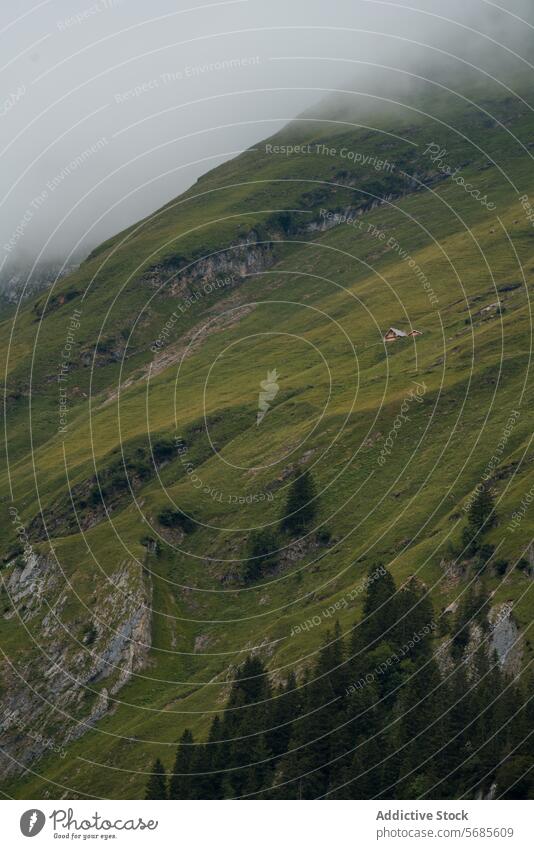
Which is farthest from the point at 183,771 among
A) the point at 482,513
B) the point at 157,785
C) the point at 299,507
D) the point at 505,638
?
the point at 299,507

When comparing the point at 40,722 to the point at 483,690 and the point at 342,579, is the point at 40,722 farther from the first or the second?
the point at 483,690

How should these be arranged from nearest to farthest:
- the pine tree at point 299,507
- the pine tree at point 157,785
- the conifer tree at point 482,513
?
the pine tree at point 157,785
the conifer tree at point 482,513
the pine tree at point 299,507

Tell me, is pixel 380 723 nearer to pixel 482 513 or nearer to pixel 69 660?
pixel 482 513

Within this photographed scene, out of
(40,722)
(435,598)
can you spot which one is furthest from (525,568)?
(40,722)

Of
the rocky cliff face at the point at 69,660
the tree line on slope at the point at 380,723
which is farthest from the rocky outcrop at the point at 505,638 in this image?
the rocky cliff face at the point at 69,660

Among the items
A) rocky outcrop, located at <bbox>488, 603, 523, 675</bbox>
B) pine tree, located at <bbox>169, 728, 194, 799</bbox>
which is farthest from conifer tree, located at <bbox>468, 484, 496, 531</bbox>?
pine tree, located at <bbox>169, 728, 194, 799</bbox>

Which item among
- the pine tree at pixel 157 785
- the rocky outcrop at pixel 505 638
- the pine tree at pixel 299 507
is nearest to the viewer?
the rocky outcrop at pixel 505 638

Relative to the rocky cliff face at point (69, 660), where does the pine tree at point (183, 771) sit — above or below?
below

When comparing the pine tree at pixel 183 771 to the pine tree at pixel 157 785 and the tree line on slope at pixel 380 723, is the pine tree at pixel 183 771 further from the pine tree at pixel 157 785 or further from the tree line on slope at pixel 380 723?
the pine tree at pixel 157 785

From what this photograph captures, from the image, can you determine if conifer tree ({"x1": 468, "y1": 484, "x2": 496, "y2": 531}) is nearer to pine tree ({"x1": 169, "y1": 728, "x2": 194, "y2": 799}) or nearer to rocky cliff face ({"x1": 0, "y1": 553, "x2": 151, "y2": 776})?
pine tree ({"x1": 169, "y1": 728, "x2": 194, "y2": 799})
